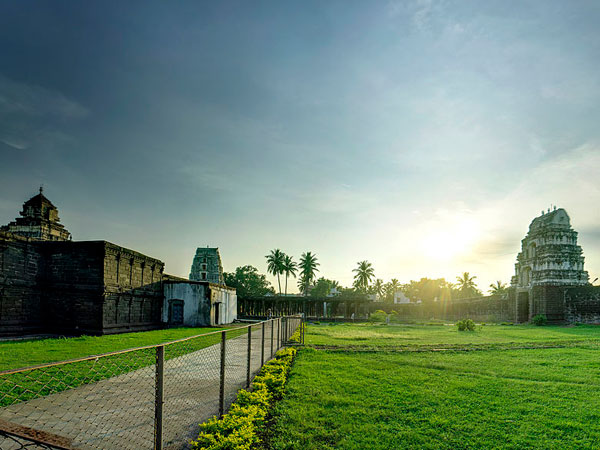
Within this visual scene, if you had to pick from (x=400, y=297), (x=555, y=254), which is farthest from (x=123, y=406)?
(x=400, y=297)

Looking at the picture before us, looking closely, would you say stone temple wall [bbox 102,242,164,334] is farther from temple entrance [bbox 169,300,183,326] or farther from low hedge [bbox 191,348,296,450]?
low hedge [bbox 191,348,296,450]

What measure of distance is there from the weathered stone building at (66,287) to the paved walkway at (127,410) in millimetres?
13353

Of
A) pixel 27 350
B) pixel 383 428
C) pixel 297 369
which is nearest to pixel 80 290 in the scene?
pixel 27 350

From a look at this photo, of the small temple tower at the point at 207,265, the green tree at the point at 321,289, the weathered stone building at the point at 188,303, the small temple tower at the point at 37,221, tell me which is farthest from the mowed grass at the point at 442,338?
the green tree at the point at 321,289

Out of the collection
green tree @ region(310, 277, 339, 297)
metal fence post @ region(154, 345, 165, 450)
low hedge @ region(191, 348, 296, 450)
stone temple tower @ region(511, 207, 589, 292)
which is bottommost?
green tree @ region(310, 277, 339, 297)

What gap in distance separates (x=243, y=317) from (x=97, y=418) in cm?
3997

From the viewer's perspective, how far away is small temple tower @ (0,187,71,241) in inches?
1455

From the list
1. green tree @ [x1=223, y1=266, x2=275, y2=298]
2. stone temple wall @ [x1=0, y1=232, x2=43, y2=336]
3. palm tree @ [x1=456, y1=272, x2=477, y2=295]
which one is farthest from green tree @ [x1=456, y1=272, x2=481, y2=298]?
stone temple wall @ [x1=0, y1=232, x2=43, y2=336]

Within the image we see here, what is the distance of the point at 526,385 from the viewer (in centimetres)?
838

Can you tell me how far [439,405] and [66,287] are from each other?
2072cm

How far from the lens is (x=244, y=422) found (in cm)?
524

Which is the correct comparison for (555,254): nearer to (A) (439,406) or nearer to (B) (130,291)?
(A) (439,406)

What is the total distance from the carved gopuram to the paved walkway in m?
35.2

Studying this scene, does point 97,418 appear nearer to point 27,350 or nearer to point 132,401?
point 132,401
